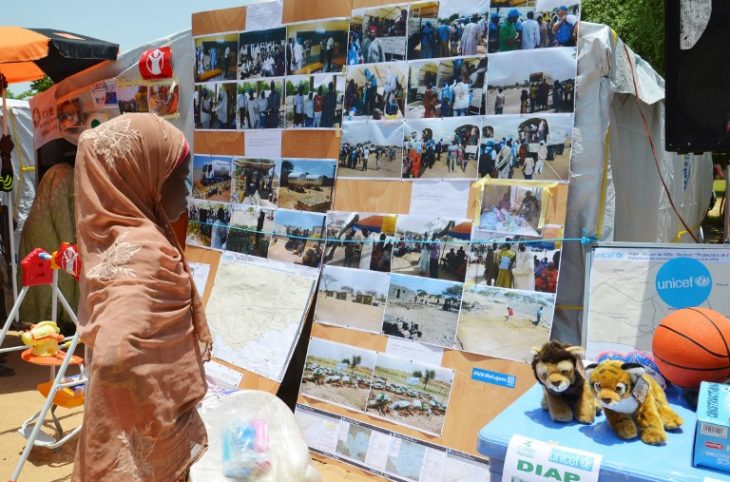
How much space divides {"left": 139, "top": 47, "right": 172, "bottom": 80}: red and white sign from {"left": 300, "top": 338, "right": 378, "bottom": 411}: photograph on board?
264 cm

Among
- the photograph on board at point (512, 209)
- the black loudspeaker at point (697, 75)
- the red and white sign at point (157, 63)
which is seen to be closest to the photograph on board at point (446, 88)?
the photograph on board at point (512, 209)

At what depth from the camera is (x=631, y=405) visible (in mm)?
1775

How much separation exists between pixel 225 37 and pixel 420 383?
300 cm

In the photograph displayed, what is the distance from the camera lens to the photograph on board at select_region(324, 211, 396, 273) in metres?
3.67

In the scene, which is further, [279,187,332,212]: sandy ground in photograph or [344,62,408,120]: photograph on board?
[279,187,332,212]: sandy ground in photograph

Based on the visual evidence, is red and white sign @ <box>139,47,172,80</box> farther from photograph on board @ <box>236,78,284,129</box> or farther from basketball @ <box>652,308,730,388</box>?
basketball @ <box>652,308,730,388</box>

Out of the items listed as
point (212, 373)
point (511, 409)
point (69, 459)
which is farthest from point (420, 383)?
point (69, 459)

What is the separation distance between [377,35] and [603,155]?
1.60 metres

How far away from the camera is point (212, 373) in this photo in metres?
4.23

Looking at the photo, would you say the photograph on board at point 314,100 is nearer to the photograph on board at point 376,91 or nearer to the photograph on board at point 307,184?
the photograph on board at point 376,91

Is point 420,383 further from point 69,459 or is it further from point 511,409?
point 69,459

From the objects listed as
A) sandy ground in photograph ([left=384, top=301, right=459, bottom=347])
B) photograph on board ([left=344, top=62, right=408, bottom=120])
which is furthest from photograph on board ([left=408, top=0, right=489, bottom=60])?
sandy ground in photograph ([left=384, top=301, right=459, bottom=347])

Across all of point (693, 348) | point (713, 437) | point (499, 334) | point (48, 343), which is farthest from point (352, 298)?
point (713, 437)

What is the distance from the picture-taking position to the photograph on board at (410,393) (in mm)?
3295
